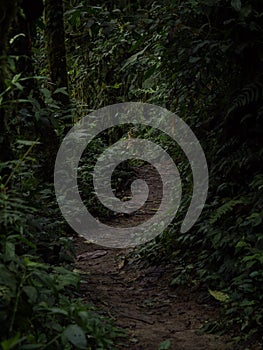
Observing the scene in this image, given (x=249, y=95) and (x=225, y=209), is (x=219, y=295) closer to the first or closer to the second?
(x=225, y=209)

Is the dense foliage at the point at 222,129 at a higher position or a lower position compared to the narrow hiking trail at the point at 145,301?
higher

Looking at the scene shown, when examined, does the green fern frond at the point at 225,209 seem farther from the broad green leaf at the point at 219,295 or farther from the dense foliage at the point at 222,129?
the broad green leaf at the point at 219,295

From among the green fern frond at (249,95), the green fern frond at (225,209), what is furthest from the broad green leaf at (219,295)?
the green fern frond at (249,95)

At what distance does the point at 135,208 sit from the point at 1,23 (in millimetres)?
6183

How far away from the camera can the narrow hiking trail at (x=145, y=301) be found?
3930 mm

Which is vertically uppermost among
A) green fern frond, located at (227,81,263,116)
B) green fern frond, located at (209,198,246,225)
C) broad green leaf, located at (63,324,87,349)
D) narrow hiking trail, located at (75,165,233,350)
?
broad green leaf, located at (63,324,87,349)

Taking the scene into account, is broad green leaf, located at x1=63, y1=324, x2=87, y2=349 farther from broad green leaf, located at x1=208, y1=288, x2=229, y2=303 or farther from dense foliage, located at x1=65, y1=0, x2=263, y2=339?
broad green leaf, located at x1=208, y1=288, x2=229, y2=303

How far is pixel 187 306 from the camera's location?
4715mm

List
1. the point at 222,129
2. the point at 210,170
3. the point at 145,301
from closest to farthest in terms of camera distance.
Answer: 1. the point at 145,301
2. the point at 222,129
3. the point at 210,170

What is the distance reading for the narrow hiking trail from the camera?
393 cm

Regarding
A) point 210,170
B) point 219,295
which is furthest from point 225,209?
point 210,170

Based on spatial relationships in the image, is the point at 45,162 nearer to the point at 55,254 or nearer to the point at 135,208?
the point at 135,208

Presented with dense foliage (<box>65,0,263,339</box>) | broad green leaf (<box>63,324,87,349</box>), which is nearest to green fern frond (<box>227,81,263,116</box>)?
dense foliage (<box>65,0,263,339</box>)

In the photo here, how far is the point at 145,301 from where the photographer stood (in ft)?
16.2
